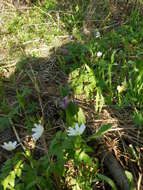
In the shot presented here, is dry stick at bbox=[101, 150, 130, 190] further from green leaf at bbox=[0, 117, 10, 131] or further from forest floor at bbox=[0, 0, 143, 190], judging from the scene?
green leaf at bbox=[0, 117, 10, 131]

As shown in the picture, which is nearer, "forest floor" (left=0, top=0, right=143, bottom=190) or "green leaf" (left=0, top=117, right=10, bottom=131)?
"forest floor" (left=0, top=0, right=143, bottom=190)

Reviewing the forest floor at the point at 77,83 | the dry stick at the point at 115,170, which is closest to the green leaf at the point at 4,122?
the forest floor at the point at 77,83

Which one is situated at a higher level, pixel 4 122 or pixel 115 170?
pixel 4 122

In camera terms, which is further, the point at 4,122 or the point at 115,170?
the point at 4,122

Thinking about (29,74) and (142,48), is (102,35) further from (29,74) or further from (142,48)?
(29,74)

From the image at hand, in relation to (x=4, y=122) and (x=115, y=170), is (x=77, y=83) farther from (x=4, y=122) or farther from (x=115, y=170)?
(x=115, y=170)

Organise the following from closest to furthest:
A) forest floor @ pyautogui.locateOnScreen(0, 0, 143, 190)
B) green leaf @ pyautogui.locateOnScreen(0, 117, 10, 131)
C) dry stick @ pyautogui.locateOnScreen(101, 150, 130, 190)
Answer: dry stick @ pyautogui.locateOnScreen(101, 150, 130, 190) → forest floor @ pyautogui.locateOnScreen(0, 0, 143, 190) → green leaf @ pyautogui.locateOnScreen(0, 117, 10, 131)

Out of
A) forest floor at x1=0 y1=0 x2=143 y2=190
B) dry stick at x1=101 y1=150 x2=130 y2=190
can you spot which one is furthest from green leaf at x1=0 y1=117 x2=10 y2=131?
dry stick at x1=101 y1=150 x2=130 y2=190

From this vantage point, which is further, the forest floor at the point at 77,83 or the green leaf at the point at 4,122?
the green leaf at the point at 4,122

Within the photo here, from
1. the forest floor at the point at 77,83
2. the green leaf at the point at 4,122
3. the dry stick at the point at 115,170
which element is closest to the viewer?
the dry stick at the point at 115,170

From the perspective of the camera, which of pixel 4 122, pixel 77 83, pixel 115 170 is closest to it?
pixel 115 170

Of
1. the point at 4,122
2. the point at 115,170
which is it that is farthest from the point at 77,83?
the point at 115,170

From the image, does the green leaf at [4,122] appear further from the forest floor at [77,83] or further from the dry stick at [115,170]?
the dry stick at [115,170]

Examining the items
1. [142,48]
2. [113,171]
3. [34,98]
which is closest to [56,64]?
[34,98]
